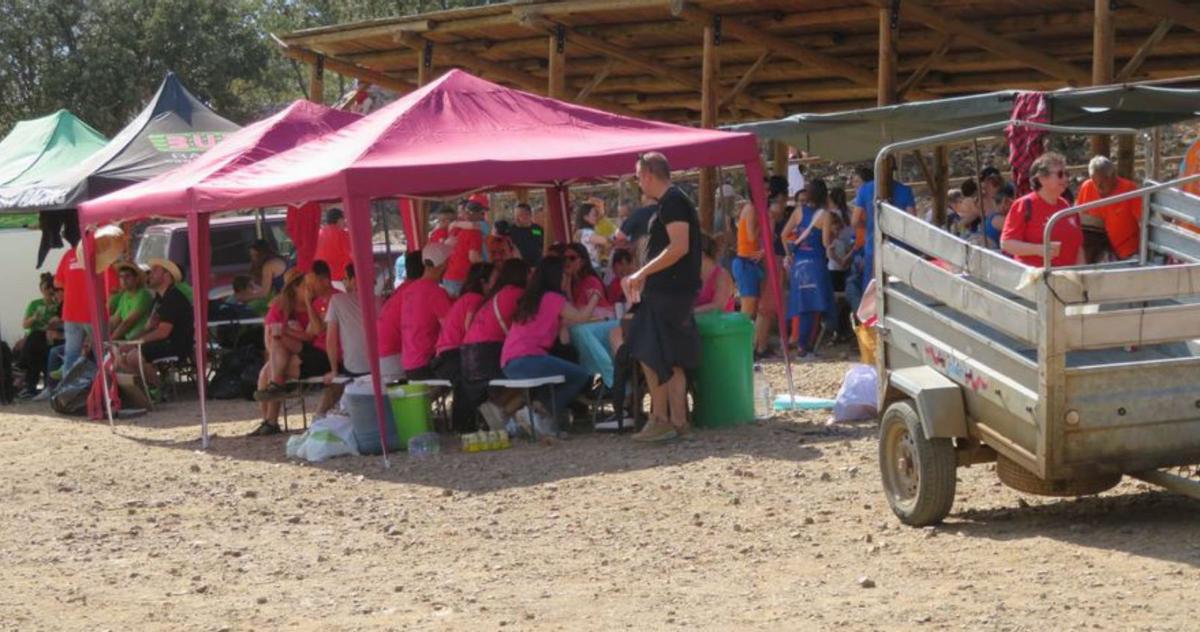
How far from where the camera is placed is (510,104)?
1278 centimetres

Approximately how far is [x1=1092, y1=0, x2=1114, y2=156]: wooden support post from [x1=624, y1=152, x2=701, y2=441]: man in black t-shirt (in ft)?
15.0

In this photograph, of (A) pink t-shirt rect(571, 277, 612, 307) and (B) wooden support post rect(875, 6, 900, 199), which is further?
(B) wooden support post rect(875, 6, 900, 199)

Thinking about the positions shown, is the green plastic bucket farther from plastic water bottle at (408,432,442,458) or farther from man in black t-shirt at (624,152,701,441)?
man in black t-shirt at (624,152,701,441)

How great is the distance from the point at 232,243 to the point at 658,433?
12000mm

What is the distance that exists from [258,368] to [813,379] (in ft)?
18.3

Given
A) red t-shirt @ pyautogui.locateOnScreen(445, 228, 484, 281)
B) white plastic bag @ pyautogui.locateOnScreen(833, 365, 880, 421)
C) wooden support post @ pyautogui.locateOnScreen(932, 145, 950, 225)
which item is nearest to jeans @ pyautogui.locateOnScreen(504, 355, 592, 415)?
white plastic bag @ pyautogui.locateOnScreen(833, 365, 880, 421)

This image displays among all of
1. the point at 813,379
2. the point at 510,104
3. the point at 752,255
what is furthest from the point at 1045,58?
the point at 510,104

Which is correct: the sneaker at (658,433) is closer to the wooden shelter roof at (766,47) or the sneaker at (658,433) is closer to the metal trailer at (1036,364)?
the metal trailer at (1036,364)

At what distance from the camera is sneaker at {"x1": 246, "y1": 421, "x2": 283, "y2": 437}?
13.2 m

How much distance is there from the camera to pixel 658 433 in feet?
35.7

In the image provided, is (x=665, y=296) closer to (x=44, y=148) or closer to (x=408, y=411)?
(x=408, y=411)

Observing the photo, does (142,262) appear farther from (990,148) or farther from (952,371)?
(990,148)

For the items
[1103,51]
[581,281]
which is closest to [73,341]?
[581,281]

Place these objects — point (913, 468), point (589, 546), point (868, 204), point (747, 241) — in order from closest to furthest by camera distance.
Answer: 1. point (913, 468)
2. point (589, 546)
3. point (868, 204)
4. point (747, 241)
